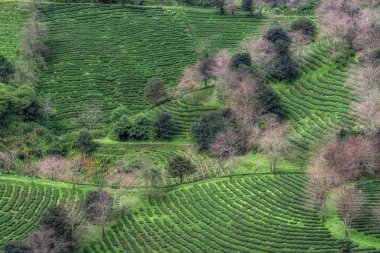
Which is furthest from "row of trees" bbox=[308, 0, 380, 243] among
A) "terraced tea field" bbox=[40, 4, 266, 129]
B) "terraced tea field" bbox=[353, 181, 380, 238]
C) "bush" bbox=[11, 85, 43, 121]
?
"bush" bbox=[11, 85, 43, 121]

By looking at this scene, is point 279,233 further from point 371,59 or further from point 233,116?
point 371,59

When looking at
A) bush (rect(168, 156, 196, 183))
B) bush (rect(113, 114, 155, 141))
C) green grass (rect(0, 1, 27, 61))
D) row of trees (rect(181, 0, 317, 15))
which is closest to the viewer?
bush (rect(168, 156, 196, 183))

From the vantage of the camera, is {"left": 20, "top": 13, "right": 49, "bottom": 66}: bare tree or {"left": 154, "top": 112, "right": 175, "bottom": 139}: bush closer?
{"left": 154, "top": 112, "right": 175, "bottom": 139}: bush

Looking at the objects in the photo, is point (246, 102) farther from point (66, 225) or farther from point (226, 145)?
point (66, 225)

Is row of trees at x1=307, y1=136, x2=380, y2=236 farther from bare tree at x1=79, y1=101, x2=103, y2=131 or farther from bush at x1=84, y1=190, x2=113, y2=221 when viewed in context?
bare tree at x1=79, y1=101, x2=103, y2=131

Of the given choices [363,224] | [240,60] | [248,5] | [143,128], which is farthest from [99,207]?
[248,5]

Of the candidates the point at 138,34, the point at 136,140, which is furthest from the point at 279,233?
the point at 138,34

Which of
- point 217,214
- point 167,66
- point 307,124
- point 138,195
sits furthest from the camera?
point 167,66
